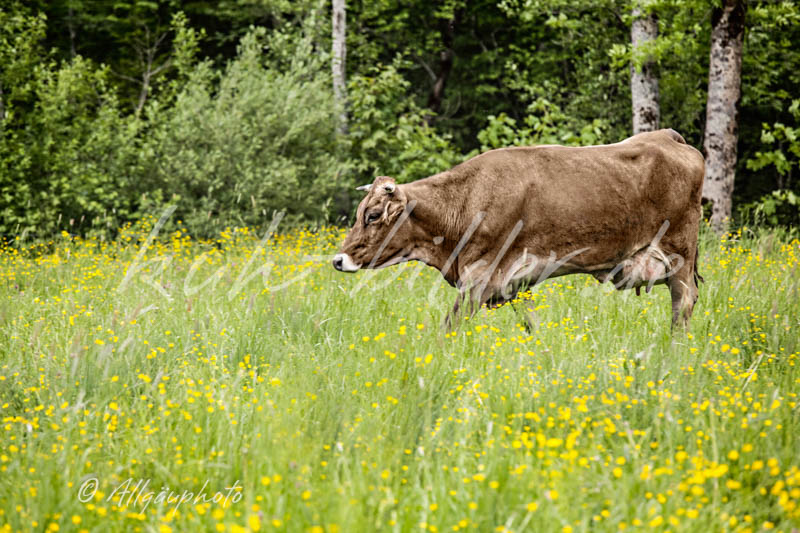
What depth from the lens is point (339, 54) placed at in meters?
14.4

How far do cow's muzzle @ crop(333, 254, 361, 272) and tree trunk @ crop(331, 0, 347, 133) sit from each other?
9.36 m

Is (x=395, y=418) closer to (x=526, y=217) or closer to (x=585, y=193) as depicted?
(x=526, y=217)

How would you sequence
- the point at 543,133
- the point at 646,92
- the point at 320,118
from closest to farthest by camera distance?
the point at 646,92
the point at 543,133
the point at 320,118

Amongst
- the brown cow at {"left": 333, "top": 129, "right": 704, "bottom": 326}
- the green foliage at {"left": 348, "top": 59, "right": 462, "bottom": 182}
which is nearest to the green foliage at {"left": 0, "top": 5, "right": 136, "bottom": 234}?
the green foliage at {"left": 348, "top": 59, "right": 462, "bottom": 182}

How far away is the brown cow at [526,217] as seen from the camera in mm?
5379

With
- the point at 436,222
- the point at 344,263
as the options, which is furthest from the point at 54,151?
the point at 436,222

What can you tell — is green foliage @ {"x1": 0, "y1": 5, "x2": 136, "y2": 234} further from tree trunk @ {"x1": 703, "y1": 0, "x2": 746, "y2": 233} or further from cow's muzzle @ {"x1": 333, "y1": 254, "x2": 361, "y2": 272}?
tree trunk @ {"x1": 703, "y1": 0, "x2": 746, "y2": 233}

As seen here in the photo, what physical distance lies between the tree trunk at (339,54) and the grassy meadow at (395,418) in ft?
29.7

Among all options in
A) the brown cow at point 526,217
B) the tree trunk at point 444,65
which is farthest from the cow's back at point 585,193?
the tree trunk at point 444,65

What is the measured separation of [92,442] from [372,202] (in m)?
2.57

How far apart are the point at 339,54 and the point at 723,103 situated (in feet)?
23.5

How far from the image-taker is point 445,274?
219 inches

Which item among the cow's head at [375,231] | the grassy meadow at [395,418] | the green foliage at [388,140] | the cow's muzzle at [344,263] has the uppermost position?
the cow's head at [375,231]

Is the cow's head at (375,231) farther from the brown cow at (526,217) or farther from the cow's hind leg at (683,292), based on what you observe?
the cow's hind leg at (683,292)
